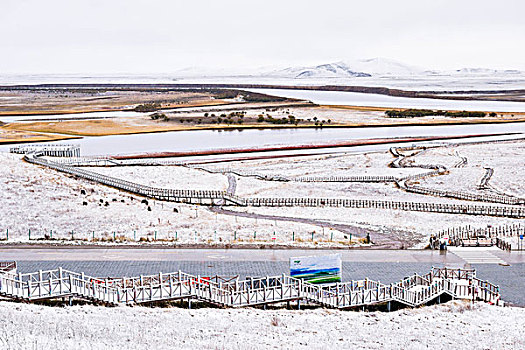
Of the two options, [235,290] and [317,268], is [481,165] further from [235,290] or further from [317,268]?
[235,290]

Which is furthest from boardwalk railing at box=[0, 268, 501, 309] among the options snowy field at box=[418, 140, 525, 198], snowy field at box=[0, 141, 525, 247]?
snowy field at box=[418, 140, 525, 198]

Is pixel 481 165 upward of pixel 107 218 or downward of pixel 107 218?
upward

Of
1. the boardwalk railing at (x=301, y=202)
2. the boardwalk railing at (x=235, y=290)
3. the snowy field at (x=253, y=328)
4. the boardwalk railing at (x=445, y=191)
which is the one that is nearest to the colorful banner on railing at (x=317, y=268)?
the boardwalk railing at (x=235, y=290)

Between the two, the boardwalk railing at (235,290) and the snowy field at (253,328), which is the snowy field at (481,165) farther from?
the snowy field at (253,328)

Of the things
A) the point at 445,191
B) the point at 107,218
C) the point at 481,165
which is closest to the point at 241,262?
the point at 107,218

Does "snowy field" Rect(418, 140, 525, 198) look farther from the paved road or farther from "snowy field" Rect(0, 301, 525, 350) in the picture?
"snowy field" Rect(0, 301, 525, 350)

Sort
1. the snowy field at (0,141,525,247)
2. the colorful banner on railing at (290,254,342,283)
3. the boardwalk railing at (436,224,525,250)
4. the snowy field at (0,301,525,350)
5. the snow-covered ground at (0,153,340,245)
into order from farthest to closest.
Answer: the snowy field at (0,141,525,247) < the snow-covered ground at (0,153,340,245) < the boardwalk railing at (436,224,525,250) < the colorful banner on railing at (290,254,342,283) < the snowy field at (0,301,525,350)
